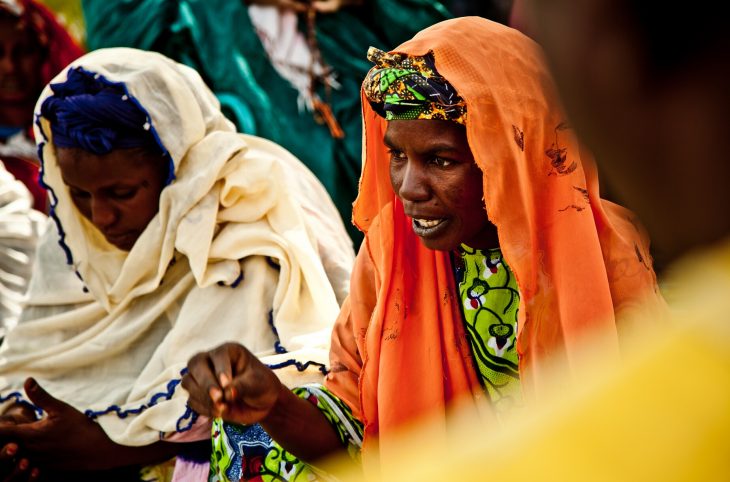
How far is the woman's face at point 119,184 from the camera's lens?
129 inches

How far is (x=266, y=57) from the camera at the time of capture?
5.20 meters

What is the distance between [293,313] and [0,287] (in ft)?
4.14

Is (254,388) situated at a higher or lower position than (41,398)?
higher

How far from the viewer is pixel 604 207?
→ 8.00ft

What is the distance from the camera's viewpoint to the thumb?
2.99 m

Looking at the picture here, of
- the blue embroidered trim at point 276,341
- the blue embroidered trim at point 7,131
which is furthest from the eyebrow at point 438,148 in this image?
the blue embroidered trim at point 7,131

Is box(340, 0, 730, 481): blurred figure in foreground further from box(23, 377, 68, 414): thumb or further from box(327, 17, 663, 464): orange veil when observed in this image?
box(23, 377, 68, 414): thumb

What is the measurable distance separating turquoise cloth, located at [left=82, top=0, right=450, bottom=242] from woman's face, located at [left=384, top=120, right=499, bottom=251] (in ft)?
8.60

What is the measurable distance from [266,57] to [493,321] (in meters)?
3.03

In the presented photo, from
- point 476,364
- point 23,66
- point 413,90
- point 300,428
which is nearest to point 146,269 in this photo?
point 300,428

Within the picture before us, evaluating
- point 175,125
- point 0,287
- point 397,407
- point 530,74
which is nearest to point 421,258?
point 397,407

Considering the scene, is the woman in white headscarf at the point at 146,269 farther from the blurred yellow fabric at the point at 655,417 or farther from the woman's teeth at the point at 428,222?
the blurred yellow fabric at the point at 655,417

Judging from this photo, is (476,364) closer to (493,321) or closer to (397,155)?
(493,321)

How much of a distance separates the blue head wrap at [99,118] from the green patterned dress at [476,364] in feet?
3.49
